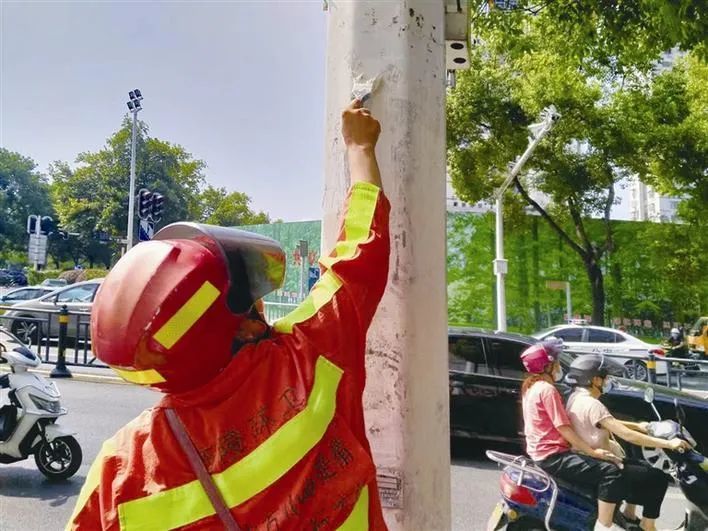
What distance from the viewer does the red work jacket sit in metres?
1.08

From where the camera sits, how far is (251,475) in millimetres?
1100

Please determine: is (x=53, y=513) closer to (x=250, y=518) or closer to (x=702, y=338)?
(x=250, y=518)

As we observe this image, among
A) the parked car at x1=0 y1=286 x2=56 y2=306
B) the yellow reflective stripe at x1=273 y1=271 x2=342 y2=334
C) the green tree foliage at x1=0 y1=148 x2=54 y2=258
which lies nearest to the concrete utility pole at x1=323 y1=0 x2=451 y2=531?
the yellow reflective stripe at x1=273 y1=271 x2=342 y2=334

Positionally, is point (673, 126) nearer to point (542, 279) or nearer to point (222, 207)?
point (542, 279)

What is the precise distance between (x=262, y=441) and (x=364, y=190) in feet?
1.95

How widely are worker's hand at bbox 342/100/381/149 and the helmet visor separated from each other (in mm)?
420

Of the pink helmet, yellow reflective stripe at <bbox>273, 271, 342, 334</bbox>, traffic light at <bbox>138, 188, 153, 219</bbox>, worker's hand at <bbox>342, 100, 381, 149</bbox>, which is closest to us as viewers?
yellow reflective stripe at <bbox>273, 271, 342, 334</bbox>

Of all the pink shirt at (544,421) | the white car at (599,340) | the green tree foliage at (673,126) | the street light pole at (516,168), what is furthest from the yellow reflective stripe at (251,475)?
the green tree foliage at (673,126)

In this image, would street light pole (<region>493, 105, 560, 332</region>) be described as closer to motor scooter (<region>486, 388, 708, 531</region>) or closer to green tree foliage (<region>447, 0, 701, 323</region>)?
green tree foliage (<region>447, 0, 701, 323</region>)

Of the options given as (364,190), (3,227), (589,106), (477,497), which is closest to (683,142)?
(589,106)

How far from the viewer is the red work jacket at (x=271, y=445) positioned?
1078 mm

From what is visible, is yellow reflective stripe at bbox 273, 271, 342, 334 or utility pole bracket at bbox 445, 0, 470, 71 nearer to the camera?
yellow reflective stripe at bbox 273, 271, 342, 334

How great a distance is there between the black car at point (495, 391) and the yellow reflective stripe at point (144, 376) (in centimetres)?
541

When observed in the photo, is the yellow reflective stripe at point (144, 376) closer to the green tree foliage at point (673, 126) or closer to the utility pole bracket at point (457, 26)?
the utility pole bracket at point (457, 26)
